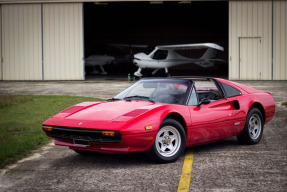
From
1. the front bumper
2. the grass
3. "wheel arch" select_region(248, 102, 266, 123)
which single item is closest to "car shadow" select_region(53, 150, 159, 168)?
the front bumper

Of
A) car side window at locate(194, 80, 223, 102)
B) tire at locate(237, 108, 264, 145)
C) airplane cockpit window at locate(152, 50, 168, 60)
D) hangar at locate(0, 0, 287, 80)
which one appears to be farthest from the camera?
airplane cockpit window at locate(152, 50, 168, 60)

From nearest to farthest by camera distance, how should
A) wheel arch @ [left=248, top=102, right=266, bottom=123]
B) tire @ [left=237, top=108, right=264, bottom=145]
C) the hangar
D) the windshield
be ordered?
the windshield, tire @ [left=237, top=108, right=264, bottom=145], wheel arch @ [left=248, top=102, right=266, bottom=123], the hangar

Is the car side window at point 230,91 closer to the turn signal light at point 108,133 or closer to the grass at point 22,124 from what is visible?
the turn signal light at point 108,133

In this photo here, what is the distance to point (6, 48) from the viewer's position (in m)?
26.3

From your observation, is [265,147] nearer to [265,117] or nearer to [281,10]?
[265,117]

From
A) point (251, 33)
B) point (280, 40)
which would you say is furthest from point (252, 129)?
point (280, 40)

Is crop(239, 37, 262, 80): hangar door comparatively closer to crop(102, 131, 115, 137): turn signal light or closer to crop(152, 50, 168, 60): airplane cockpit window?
crop(152, 50, 168, 60): airplane cockpit window

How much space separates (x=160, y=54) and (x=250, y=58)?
570 centimetres

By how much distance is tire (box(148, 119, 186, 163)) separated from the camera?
5641mm

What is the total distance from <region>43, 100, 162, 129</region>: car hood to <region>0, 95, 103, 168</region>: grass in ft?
3.31

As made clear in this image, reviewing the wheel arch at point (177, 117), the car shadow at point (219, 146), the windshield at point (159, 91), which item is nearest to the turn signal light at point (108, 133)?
the wheel arch at point (177, 117)

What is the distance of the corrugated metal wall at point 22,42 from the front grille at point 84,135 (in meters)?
21.1

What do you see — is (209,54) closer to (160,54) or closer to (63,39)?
(160,54)

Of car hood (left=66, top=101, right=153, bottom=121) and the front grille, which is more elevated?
car hood (left=66, top=101, right=153, bottom=121)
